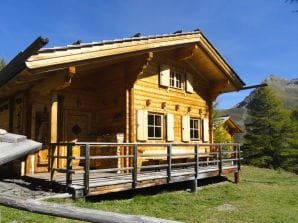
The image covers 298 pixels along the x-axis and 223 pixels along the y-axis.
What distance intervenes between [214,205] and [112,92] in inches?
214

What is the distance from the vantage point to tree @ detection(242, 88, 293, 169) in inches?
1175

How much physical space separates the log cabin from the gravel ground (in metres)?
1.15

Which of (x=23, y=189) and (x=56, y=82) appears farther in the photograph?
(x=56, y=82)

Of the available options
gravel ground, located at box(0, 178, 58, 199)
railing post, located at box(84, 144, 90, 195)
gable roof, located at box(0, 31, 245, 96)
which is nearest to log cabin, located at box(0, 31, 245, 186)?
gable roof, located at box(0, 31, 245, 96)

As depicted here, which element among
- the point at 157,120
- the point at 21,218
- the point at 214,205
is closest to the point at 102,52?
the point at 157,120

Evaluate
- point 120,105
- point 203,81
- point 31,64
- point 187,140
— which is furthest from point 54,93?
point 203,81

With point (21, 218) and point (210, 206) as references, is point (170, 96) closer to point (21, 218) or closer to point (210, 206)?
point (210, 206)

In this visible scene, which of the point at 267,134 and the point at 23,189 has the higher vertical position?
the point at 267,134

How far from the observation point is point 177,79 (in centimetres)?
1591

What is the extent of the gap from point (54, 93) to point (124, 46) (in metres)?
2.69

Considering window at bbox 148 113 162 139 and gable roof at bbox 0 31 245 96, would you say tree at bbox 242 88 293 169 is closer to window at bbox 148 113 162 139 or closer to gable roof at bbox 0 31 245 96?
gable roof at bbox 0 31 245 96

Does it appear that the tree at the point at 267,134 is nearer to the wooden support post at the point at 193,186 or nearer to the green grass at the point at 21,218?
the wooden support post at the point at 193,186

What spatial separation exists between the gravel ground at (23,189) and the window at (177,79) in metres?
7.78

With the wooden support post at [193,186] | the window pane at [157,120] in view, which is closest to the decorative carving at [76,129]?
the window pane at [157,120]
